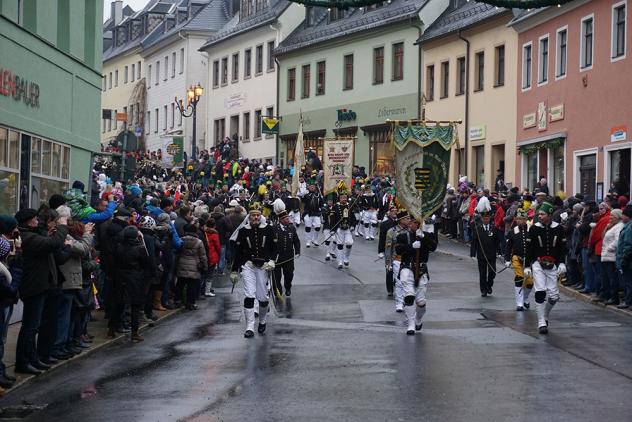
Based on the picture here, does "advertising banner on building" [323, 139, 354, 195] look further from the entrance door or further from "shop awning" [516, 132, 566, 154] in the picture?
the entrance door

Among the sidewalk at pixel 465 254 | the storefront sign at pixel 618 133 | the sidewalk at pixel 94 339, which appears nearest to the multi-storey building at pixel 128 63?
the sidewalk at pixel 465 254

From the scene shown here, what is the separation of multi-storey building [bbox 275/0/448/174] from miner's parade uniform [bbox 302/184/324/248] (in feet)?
55.0

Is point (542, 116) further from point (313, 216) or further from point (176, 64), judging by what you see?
point (176, 64)

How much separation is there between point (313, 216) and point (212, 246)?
11.1m

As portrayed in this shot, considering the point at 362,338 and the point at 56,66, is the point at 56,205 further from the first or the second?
the point at 56,66

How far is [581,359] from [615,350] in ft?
3.59

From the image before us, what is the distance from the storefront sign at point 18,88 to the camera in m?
21.0

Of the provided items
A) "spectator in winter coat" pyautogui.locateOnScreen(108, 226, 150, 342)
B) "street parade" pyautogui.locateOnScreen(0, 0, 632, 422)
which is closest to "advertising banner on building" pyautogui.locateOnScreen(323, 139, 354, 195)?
"street parade" pyautogui.locateOnScreen(0, 0, 632, 422)

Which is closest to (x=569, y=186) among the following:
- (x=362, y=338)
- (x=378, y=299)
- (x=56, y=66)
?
(x=378, y=299)

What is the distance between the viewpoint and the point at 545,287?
1909 cm

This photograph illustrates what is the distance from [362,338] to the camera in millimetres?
17891

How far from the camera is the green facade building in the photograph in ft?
70.5

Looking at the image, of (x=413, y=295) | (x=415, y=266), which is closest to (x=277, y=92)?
(x=415, y=266)

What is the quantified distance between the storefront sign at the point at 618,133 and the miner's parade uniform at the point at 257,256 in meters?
18.2
